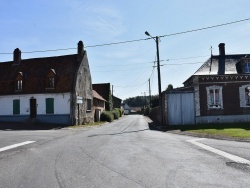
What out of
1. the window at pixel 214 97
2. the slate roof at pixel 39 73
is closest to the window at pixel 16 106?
the slate roof at pixel 39 73

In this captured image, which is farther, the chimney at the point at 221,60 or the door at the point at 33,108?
the door at the point at 33,108

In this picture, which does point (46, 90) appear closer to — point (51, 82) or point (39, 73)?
point (51, 82)

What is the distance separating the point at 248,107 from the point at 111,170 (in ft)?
79.7

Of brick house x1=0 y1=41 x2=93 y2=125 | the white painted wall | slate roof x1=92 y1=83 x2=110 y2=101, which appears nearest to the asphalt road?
the white painted wall

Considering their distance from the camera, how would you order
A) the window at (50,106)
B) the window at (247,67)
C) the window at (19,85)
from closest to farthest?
the window at (247,67), the window at (50,106), the window at (19,85)

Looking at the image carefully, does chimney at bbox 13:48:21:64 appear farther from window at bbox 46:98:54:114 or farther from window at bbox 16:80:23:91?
window at bbox 46:98:54:114

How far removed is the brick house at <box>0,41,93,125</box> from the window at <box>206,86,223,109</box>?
13.9 meters

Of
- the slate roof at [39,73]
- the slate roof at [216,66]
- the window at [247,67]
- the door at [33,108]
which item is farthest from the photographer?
the door at [33,108]

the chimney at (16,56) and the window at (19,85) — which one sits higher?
the chimney at (16,56)

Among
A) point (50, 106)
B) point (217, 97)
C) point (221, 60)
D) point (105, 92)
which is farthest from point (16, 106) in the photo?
point (105, 92)

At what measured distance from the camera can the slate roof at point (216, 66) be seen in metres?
29.3

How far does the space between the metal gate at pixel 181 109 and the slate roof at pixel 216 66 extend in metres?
Result: 2.85

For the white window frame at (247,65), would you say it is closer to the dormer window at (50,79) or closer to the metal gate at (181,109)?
the metal gate at (181,109)

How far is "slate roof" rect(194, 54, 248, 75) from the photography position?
96.1 feet
